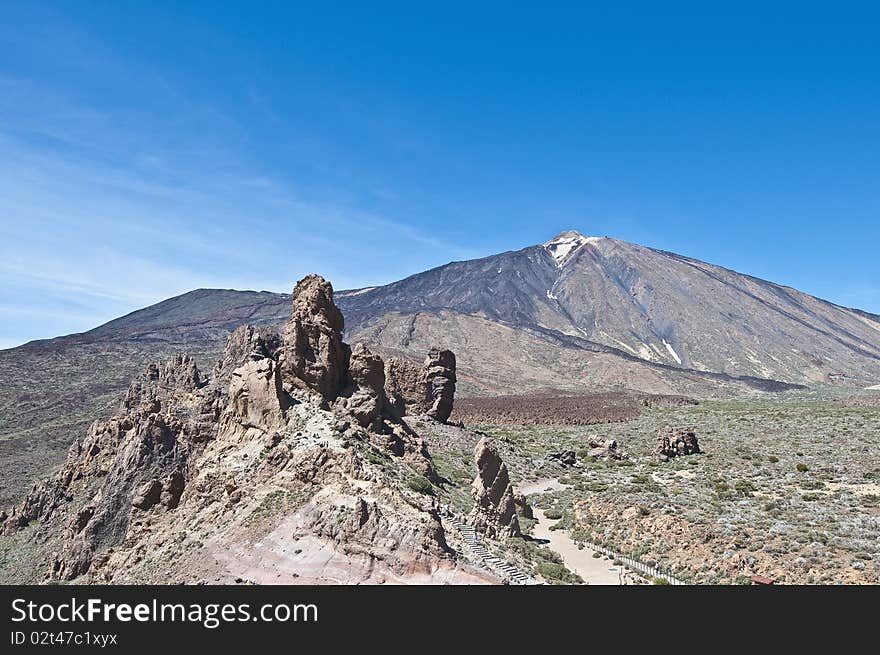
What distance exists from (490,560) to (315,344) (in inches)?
447

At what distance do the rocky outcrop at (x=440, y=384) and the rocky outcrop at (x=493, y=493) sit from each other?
27015 mm

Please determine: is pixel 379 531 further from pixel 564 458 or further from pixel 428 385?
pixel 428 385

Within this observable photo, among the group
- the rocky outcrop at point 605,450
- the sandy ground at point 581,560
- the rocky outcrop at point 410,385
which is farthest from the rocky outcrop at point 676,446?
the sandy ground at point 581,560

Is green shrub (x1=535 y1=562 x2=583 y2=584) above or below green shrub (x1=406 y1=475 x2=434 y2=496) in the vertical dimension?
below

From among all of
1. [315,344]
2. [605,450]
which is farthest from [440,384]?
[315,344]

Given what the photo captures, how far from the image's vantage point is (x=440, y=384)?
55.6m

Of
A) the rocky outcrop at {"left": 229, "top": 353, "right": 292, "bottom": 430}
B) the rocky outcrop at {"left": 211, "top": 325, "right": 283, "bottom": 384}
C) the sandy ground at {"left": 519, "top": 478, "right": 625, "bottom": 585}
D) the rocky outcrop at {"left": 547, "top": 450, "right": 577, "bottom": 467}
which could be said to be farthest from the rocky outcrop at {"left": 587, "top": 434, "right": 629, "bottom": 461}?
the rocky outcrop at {"left": 229, "top": 353, "right": 292, "bottom": 430}

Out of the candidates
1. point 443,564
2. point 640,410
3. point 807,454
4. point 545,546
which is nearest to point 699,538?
point 545,546

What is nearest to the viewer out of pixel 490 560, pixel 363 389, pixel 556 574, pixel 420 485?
pixel 490 560

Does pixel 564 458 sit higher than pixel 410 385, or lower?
lower

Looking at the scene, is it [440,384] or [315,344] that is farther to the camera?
[440,384]

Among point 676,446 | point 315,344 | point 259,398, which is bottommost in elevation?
point 676,446

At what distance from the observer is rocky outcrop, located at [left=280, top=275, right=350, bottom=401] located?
78.2ft

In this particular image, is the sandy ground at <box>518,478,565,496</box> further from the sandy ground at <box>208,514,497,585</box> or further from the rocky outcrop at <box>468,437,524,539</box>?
the sandy ground at <box>208,514,497,585</box>
